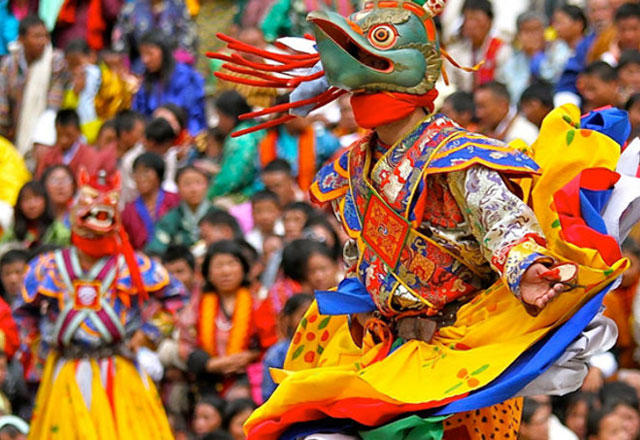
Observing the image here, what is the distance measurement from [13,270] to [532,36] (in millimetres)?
3876

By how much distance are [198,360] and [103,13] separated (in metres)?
5.70

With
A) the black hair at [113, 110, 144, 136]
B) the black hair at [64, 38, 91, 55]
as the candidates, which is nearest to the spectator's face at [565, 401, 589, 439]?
the black hair at [113, 110, 144, 136]

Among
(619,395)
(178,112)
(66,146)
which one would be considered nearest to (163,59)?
(178,112)

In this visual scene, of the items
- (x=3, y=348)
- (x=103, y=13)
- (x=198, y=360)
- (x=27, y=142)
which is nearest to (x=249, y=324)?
(x=198, y=360)

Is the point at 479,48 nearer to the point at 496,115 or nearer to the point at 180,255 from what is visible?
the point at 496,115

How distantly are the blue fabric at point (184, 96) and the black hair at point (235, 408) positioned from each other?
4.15 meters

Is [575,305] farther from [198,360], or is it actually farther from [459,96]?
[459,96]

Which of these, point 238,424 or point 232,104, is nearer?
point 238,424

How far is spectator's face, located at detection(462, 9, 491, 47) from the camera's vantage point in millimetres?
11742

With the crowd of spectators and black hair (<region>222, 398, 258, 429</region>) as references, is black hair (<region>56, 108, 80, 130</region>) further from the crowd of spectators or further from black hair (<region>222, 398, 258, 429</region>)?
black hair (<region>222, 398, 258, 429</region>)

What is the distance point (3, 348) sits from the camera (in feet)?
29.0

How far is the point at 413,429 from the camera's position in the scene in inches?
203

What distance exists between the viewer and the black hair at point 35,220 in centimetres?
1119

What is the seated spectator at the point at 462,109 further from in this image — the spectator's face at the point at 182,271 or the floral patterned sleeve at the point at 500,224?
the floral patterned sleeve at the point at 500,224
